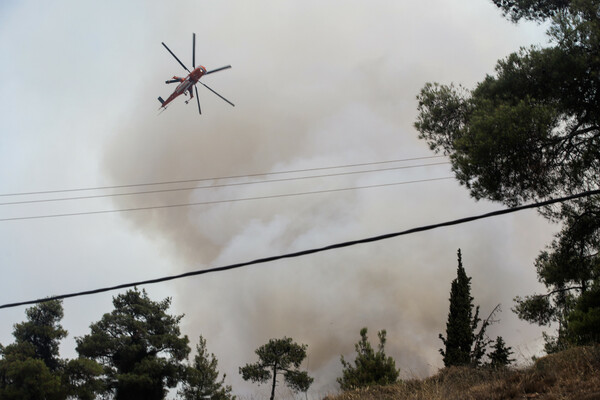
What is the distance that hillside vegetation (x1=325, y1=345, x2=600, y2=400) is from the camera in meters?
11.5

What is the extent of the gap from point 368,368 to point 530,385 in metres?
14.7

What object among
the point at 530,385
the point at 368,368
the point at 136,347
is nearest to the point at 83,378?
the point at 136,347

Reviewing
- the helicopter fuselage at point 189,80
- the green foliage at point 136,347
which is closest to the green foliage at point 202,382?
the green foliage at point 136,347

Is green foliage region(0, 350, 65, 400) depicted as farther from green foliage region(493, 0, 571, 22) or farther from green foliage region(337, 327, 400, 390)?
green foliage region(493, 0, 571, 22)

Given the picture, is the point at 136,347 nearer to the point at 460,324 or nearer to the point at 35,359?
the point at 35,359

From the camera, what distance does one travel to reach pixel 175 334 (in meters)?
40.4

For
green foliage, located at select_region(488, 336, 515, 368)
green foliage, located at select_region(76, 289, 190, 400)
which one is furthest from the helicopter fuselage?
green foliage, located at select_region(488, 336, 515, 368)

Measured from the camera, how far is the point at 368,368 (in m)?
26.3

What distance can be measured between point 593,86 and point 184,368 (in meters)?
33.7

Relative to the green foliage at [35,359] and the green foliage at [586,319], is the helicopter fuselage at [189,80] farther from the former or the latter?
the green foliage at [586,319]

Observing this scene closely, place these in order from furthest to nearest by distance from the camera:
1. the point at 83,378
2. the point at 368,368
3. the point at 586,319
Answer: the point at 83,378, the point at 368,368, the point at 586,319

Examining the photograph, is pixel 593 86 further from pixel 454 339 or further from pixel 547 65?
pixel 454 339

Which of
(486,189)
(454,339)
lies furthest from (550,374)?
(454,339)

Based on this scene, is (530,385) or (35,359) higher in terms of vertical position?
(35,359)
